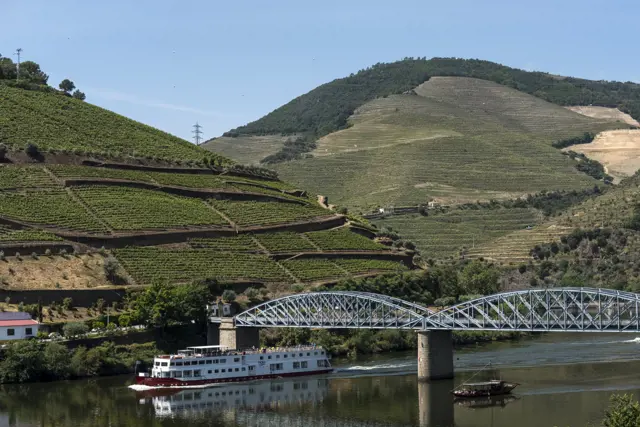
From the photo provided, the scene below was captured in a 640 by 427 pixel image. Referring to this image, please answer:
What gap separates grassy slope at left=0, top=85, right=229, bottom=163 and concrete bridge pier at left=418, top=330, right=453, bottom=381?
234 feet

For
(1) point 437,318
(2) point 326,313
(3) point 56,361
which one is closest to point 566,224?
(2) point 326,313

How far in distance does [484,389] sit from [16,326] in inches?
1545

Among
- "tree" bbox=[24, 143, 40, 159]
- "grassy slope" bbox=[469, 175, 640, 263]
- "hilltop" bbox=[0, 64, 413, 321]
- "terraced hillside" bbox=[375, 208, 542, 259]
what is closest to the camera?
"hilltop" bbox=[0, 64, 413, 321]

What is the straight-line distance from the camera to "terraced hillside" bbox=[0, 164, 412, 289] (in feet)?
354

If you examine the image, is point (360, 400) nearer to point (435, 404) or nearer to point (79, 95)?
→ point (435, 404)

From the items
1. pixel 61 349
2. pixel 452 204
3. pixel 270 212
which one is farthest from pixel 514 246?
pixel 61 349

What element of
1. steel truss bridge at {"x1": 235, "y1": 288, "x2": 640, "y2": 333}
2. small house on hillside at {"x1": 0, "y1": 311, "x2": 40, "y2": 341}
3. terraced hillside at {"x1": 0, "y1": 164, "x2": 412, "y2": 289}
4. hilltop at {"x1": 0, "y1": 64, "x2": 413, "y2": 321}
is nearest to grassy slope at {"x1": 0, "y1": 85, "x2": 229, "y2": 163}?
hilltop at {"x1": 0, "y1": 64, "x2": 413, "y2": 321}

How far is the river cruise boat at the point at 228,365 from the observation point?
3428 inches

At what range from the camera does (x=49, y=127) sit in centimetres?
14788

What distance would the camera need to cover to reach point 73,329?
9056 centimetres

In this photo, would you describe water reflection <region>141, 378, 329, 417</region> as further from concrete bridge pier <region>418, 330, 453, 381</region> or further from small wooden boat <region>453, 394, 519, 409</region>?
small wooden boat <region>453, 394, 519, 409</region>

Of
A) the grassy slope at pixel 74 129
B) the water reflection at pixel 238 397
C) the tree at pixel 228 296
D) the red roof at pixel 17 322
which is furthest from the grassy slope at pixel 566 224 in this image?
the red roof at pixel 17 322

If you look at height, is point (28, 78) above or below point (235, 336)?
above

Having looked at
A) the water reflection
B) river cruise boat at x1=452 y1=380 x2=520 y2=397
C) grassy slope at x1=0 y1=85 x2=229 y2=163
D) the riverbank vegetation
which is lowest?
the water reflection
